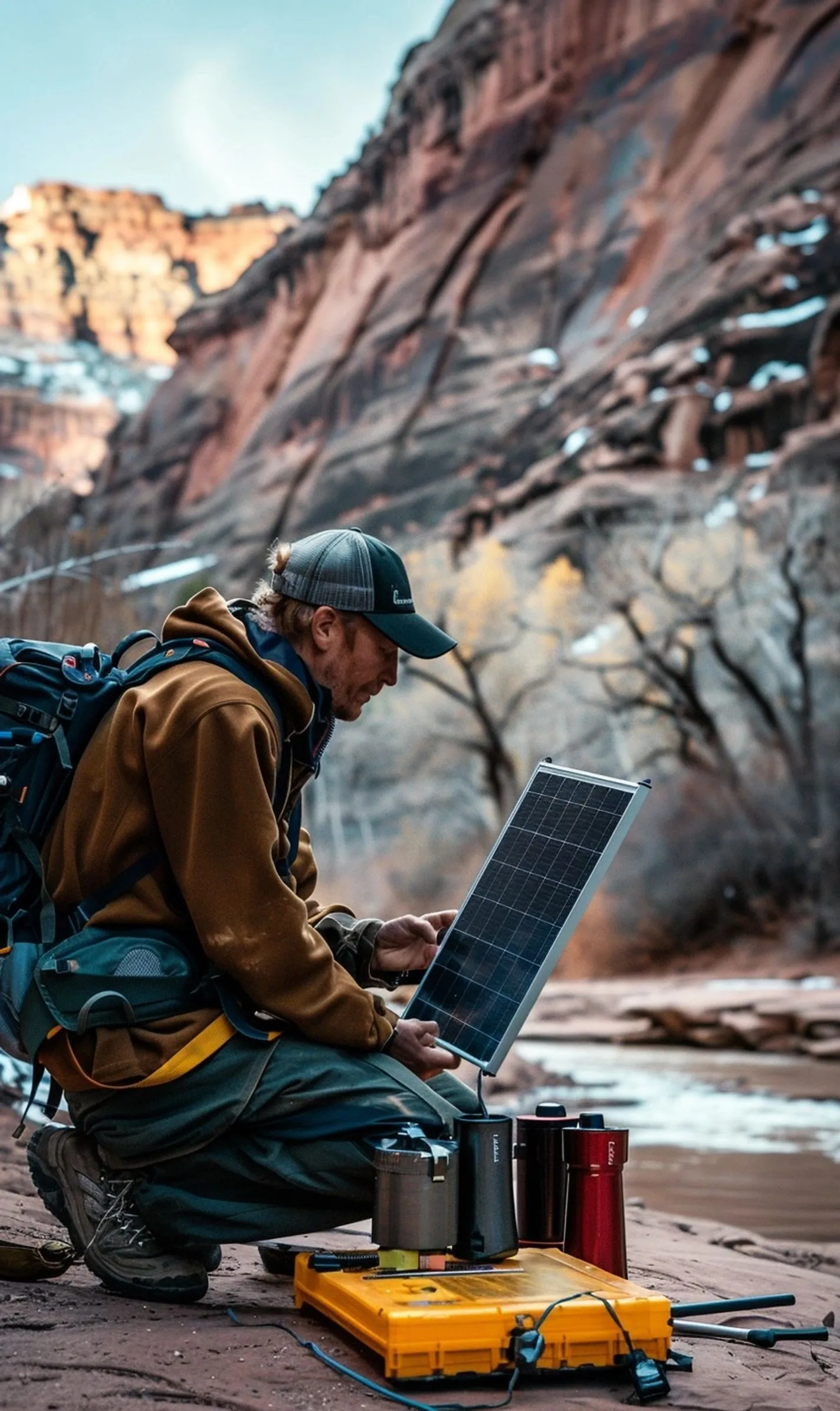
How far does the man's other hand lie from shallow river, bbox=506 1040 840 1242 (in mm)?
2466

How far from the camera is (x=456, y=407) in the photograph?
20844 millimetres

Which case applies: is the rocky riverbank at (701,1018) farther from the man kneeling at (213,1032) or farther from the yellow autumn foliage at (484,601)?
the man kneeling at (213,1032)

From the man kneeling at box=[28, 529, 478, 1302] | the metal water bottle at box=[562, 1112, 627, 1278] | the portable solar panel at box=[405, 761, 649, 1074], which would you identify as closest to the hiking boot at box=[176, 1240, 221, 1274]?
the man kneeling at box=[28, 529, 478, 1302]

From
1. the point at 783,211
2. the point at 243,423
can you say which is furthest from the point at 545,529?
the point at 243,423

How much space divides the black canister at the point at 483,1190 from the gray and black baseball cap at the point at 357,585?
0.95 meters

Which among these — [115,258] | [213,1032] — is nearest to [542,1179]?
[213,1032]

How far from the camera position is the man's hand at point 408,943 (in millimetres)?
3150

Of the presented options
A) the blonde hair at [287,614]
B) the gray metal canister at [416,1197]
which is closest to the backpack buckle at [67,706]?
the blonde hair at [287,614]

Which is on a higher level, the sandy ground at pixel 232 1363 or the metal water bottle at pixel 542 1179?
the metal water bottle at pixel 542 1179

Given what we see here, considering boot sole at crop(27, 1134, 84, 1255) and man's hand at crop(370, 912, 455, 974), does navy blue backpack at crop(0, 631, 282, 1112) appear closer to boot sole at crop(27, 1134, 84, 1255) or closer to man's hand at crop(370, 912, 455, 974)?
boot sole at crop(27, 1134, 84, 1255)

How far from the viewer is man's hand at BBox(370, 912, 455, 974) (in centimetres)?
315

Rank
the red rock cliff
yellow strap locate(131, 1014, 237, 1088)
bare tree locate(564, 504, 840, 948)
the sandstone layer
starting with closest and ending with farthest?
yellow strap locate(131, 1014, 237, 1088) → bare tree locate(564, 504, 840, 948) → the sandstone layer → the red rock cliff

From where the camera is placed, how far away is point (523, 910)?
2.88m

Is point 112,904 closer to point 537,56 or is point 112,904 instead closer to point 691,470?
point 691,470
